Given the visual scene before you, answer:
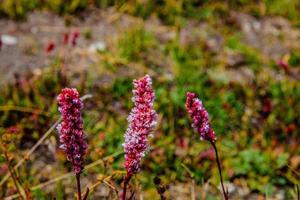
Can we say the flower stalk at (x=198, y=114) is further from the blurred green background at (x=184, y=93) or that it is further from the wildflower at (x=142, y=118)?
the blurred green background at (x=184, y=93)

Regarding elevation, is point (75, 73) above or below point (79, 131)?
below

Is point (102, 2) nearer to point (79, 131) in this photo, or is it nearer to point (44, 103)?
point (44, 103)

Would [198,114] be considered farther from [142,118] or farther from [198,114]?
[142,118]

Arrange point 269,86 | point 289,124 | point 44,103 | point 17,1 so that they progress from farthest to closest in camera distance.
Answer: point 17,1 < point 269,86 < point 289,124 < point 44,103

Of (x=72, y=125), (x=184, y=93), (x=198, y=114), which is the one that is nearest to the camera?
(x=72, y=125)

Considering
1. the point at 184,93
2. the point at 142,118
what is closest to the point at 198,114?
the point at 142,118

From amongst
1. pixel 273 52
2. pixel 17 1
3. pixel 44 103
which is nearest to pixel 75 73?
pixel 44 103

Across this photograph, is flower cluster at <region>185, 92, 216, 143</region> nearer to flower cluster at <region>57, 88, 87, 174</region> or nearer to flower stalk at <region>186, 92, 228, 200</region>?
flower stalk at <region>186, 92, 228, 200</region>

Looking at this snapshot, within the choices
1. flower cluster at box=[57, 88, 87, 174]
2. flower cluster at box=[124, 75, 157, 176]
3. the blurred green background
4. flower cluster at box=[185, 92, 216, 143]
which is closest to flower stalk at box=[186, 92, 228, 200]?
flower cluster at box=[185, 92, 216, 143]

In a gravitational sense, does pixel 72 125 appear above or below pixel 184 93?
above
